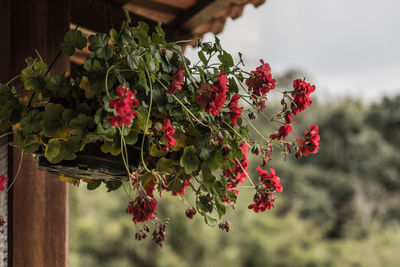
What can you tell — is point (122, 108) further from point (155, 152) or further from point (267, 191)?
point (267, 191)

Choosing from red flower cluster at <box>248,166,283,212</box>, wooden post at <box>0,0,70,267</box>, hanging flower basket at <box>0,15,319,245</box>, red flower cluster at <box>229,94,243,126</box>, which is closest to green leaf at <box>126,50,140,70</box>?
hanging flower basket at <box>0,15,319,245</box>

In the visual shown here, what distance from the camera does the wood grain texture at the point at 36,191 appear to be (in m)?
0.96

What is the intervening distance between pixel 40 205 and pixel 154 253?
227 inches

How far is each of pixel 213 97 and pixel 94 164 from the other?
21cm

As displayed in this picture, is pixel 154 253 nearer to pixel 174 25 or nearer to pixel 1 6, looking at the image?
pixel 174 25

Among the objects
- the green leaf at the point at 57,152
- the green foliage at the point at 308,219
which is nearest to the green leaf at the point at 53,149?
the green leaf at the point at 57,152

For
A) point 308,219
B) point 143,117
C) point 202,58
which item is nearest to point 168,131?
point 143,117

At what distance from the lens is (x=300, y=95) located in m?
0.84

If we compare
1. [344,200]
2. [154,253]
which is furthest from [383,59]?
[154,253]

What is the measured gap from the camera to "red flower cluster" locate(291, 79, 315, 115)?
0.84m

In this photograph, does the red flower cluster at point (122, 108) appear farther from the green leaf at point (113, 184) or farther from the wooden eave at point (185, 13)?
the wooden eave at point (185, 13)

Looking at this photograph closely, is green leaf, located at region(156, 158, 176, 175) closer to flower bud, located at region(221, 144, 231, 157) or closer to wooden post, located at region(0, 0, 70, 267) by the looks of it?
flower bud, located at region(221, 144, 231, 157)

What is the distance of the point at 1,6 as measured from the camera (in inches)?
39.6

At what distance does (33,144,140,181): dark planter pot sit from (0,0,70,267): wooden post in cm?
25
